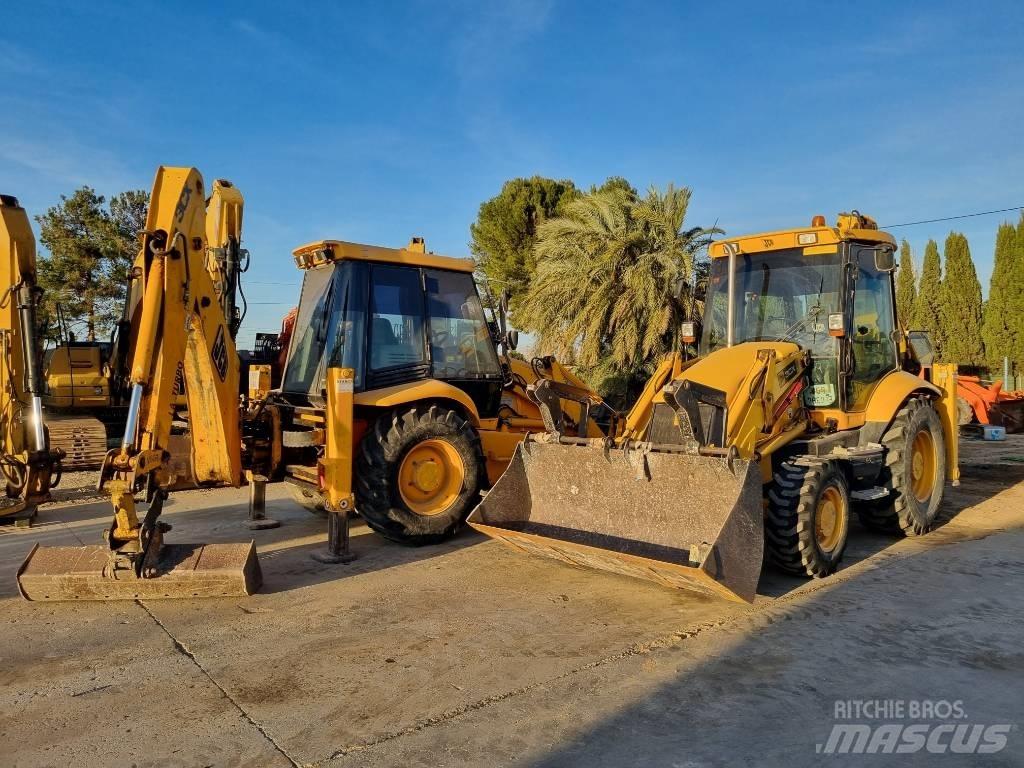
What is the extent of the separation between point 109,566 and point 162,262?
6.73ft

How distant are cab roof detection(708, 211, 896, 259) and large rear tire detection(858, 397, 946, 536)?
1564 millimetres

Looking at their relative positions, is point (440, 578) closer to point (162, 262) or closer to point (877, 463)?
point (162, 262)

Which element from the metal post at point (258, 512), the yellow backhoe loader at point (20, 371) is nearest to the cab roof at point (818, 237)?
the metal post at point (258, 512)

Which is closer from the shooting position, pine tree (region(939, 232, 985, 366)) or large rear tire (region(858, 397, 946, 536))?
large rear tire (region(858, 397, 946, 536))

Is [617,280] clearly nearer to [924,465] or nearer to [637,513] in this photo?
[924,465]

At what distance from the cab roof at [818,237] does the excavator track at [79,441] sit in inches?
345

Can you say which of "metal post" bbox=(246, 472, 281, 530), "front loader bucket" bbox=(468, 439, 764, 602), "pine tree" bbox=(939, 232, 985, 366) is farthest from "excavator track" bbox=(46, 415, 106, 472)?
"pine tree" bbox=(939, 232, 985, 366)

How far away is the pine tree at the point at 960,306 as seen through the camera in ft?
102

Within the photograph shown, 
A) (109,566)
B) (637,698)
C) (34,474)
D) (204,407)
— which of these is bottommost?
(637,698)

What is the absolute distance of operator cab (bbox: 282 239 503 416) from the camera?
6.80 meters

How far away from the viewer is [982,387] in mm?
16344

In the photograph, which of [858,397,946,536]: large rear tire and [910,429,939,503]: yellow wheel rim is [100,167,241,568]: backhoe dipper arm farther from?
[910,429,939,503]: yellow wheel rim

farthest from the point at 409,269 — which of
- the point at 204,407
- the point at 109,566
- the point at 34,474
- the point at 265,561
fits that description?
the point at 34,474

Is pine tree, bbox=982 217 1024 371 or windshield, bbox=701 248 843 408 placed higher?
pine tree, bbox=982 217 1024 371
